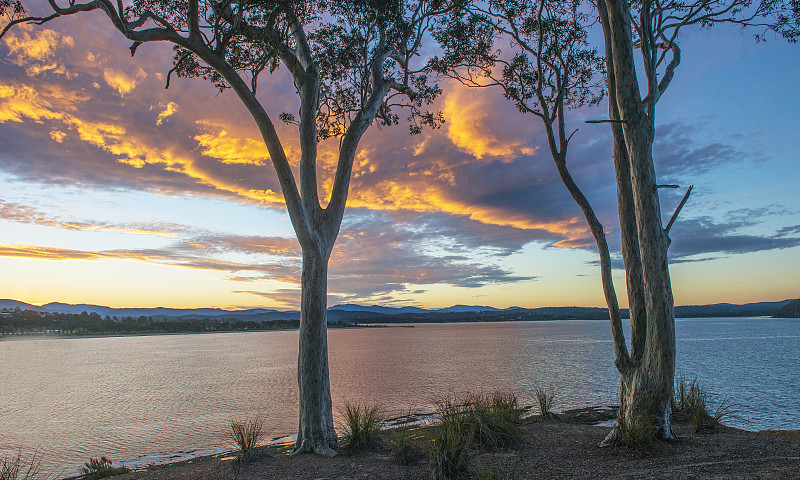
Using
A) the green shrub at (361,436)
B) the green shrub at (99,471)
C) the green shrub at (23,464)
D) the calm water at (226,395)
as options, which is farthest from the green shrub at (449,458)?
the calm water at (226,395)

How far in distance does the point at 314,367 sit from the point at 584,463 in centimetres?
418

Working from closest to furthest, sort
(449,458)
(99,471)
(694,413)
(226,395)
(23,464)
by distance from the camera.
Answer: (449,458)
(694,413)
(99,471)
(23,464)
(226,395)

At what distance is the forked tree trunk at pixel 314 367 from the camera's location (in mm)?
7387

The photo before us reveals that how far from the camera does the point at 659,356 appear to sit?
6.37m

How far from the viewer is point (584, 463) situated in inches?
236

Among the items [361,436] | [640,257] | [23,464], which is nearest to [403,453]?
[361,436]

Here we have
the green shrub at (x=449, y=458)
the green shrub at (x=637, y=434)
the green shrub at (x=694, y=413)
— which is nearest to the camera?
the green shrub at (x=449, y=458)

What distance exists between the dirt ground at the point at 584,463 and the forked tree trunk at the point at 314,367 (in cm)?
33

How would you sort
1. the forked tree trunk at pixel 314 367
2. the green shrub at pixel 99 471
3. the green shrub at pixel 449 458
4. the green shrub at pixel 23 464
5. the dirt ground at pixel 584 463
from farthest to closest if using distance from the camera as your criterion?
the green shrub at pixel 99 471 → the green shrub at pixel 23 464 → the forked tree trunk at pixel 314 367 → the green shrub at pixel 449 458 → the dirt ground at pixel 584 463

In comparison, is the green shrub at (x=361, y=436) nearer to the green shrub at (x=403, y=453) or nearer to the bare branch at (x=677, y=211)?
the green shrub at (x=403, y=453)

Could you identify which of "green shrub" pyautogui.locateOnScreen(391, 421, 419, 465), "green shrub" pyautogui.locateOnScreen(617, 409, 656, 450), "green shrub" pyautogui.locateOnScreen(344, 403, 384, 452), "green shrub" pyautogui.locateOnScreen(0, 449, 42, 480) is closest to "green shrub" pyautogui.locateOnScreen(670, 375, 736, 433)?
"green shrub" pyautogui.locateOnScreen(617, 409, 656, 450)

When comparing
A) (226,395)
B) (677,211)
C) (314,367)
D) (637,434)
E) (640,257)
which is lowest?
(226,395)

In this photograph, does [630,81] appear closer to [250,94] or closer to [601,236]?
[601,236]

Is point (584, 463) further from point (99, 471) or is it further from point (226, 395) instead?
point (226, 395)
